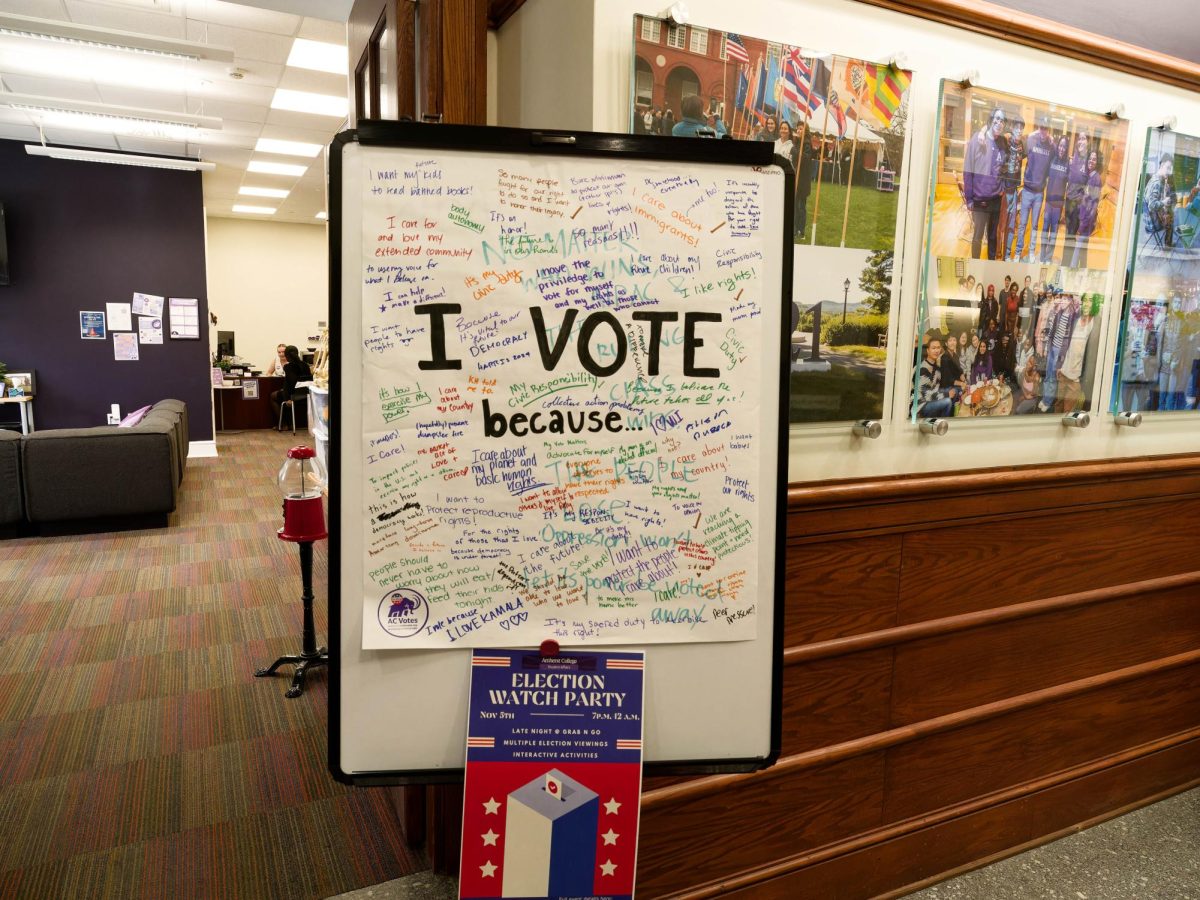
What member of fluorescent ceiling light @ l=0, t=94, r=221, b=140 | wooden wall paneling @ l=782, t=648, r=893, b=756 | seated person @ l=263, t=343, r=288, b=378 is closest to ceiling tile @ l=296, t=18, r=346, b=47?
fluorescent ceiling light @ l=0, t=94, r=221, b=140

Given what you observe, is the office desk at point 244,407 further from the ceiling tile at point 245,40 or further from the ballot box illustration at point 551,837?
the ballot box illustration at point 551,837

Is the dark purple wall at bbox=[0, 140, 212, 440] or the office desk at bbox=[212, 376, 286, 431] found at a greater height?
the dark purple wall at bbox=[0, 140, 212, 440]

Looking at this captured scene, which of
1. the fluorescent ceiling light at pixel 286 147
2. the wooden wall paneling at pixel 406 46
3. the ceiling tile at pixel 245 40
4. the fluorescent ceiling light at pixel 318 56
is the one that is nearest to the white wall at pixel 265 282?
the fluorescent ceiling light at pixel 286 147

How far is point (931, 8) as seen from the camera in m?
1.82

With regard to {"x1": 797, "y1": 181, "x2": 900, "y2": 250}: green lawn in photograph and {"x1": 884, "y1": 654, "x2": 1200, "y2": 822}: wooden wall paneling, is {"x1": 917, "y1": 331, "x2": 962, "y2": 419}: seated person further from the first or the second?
{"x1": 884, "y1": 654, "x2": 1200, "y2": 822}: wooden wall paneling

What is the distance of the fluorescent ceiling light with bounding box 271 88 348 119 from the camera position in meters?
5.93

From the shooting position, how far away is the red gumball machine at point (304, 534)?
2965 millimetres

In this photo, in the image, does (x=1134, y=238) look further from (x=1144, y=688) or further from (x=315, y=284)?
(x=315, y=284)

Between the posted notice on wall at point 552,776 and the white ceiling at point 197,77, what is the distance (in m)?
3.47

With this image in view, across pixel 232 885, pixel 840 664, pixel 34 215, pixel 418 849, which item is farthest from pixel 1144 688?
pixel 34 215

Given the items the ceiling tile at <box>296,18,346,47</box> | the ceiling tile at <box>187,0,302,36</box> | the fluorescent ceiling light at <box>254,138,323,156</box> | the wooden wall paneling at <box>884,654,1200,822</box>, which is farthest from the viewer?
the fluorescent ceiling light at <box>254,138,323,156</box>

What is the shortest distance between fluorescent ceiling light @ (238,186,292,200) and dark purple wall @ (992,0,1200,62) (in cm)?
951

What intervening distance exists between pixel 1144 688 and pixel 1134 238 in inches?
53.1

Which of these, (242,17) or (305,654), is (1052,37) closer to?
(305,654)
